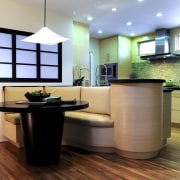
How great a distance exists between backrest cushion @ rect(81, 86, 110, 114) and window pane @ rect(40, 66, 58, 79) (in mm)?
1271

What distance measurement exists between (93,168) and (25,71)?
271cm

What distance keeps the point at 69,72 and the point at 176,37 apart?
3.55m

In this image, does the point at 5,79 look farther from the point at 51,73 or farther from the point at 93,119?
the point at 93,119

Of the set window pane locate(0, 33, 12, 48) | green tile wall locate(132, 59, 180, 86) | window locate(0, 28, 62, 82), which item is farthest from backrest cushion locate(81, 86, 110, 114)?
green tile wall locate(132, 59, 180, 86)

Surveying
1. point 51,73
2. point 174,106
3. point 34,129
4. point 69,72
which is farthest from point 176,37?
point 34,129

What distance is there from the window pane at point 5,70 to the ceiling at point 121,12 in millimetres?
1343

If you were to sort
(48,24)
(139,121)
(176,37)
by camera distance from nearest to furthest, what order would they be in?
1. (139,121)
2. (48,24)
3. (176,37)

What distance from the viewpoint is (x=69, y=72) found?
5.20 meters

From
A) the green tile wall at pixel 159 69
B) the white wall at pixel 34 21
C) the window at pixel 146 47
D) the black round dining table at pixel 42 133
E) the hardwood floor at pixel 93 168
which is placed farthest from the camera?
the window at pixel 146 47

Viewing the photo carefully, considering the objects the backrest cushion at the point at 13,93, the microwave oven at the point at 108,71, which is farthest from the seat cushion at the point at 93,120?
the microwave oven at the point at 108,71

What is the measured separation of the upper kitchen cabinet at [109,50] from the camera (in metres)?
7.29

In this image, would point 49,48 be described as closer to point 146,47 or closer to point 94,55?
point 94,55

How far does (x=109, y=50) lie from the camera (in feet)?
24.6

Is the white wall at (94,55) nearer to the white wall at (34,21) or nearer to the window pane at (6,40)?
the white wall at (34,21)
